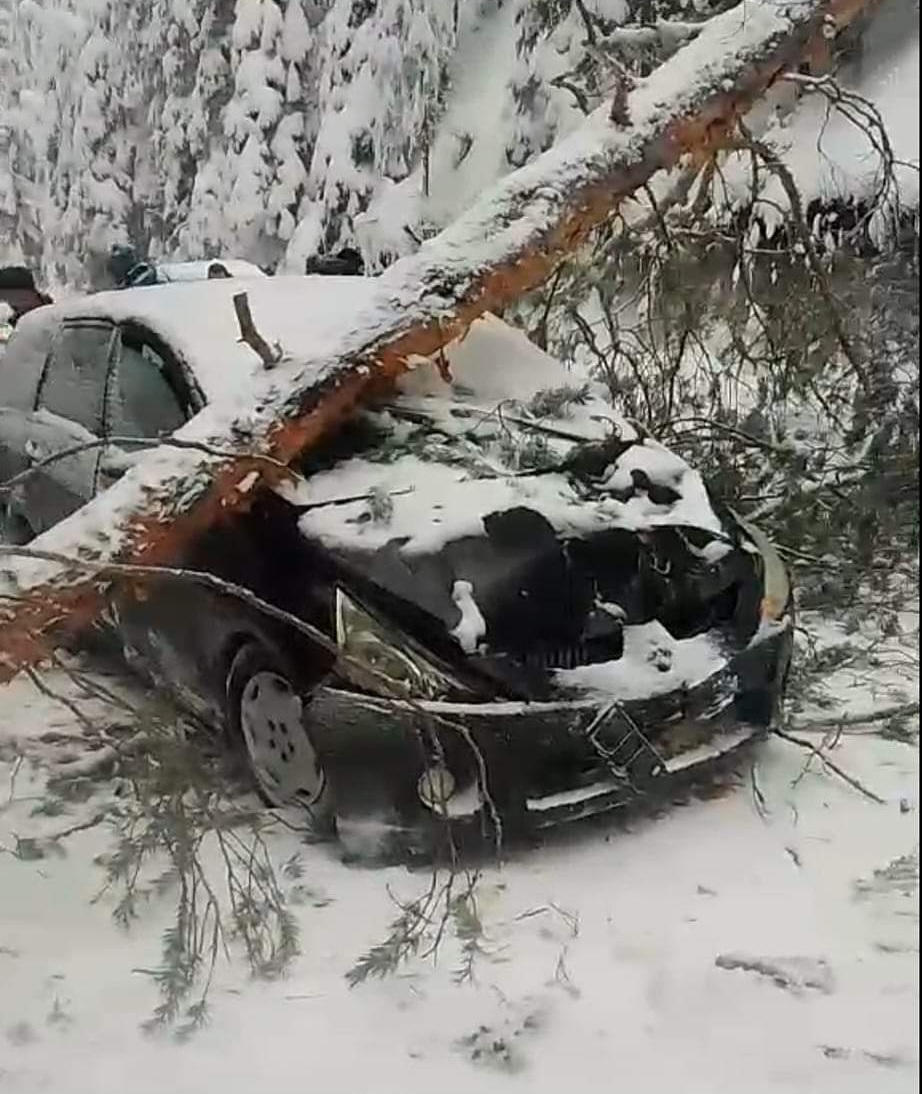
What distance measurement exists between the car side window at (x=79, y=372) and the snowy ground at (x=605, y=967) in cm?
21

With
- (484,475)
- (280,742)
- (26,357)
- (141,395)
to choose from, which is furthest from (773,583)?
(26,357)

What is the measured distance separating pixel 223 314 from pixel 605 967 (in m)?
0.53

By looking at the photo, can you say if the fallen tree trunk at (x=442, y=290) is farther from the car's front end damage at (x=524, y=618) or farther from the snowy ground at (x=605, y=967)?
the snowy ground at (x=605, y=967)

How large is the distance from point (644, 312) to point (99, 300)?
0.40 meters

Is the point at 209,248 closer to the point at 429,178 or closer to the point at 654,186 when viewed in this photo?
the point at 429,178

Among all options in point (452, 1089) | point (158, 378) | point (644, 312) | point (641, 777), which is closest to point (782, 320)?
point (644, 312)

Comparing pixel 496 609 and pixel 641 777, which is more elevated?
pixel 496 609

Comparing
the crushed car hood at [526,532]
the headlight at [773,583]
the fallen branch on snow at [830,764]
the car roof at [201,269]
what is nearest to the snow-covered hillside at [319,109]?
the car roof at [201,269]

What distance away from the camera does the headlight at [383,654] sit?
0.98 meters

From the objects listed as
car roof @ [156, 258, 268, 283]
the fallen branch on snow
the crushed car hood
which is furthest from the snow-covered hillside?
the fallen branch on snow

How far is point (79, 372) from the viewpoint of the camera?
1073mm

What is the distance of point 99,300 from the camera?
1071 millimetres

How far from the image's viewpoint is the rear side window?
1.08 meters

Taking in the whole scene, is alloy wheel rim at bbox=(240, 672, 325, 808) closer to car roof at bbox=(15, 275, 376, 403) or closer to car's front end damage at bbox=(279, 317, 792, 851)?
car's front end damage at bbox=(279, 317, 792, 851)
